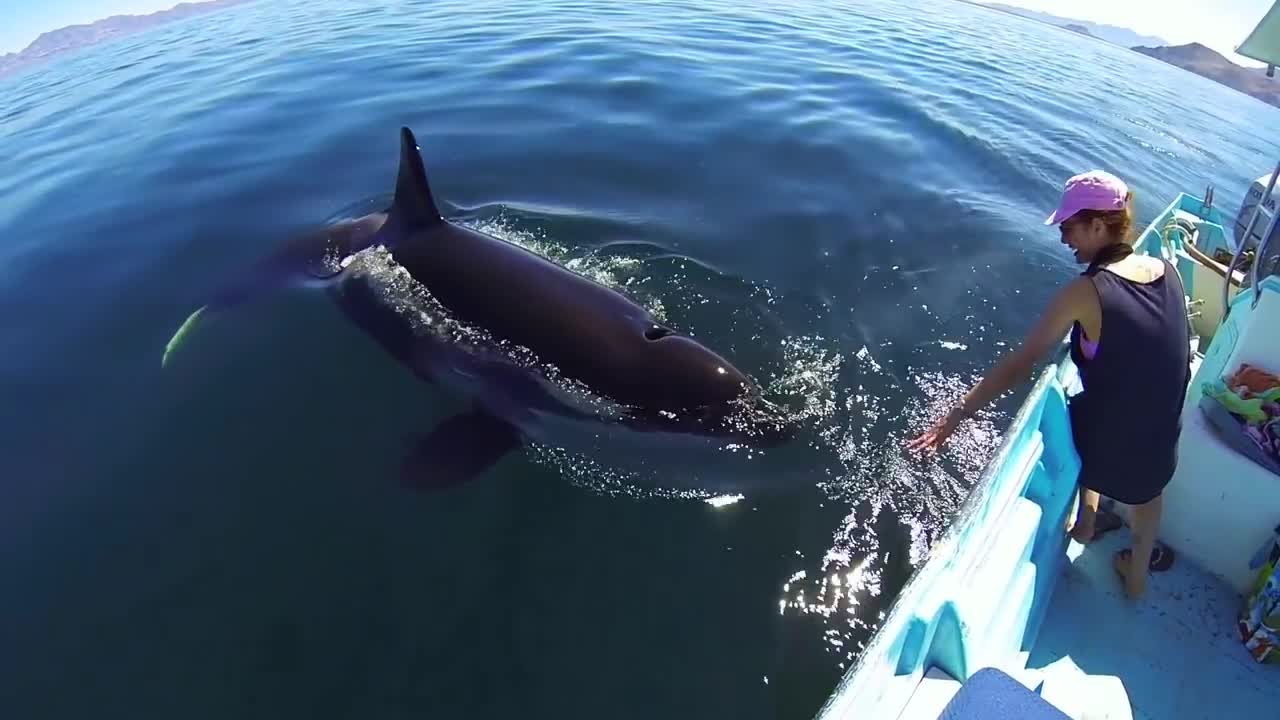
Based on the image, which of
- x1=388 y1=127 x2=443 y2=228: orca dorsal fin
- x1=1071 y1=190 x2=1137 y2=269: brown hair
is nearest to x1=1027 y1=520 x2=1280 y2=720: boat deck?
x1=1071 y1=190 x2=1137 y2=269: brown hair

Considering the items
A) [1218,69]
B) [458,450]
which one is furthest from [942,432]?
[1218,69]

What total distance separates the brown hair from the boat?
3.88ft

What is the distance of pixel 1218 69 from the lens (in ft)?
158

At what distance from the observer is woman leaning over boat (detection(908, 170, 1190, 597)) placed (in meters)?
4.38

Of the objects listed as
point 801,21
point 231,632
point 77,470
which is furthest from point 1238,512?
point 801,21

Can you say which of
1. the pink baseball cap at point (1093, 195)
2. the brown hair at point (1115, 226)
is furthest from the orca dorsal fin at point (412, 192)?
the brown hair at point (1115, 226)

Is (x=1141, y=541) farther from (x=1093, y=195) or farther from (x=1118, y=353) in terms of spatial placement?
(x=1093, y=195)

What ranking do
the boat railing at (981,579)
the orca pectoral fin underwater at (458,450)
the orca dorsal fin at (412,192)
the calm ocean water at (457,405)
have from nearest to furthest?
1. the boat railing at (981,579)
2. the calm ocean water at (457,405)
3. the orca pectoral fin underwater at (458,450)
4. the orca dorsal fin at (412,192)

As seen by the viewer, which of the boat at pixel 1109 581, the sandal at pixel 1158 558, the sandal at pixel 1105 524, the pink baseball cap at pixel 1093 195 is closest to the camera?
the boat at pixel 1109 581

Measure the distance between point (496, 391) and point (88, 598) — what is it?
157 inches

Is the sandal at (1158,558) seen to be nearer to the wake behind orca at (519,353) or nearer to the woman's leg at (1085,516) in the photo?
the woman's leg at (1085,516)

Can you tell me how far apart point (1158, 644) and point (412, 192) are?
28.9ft

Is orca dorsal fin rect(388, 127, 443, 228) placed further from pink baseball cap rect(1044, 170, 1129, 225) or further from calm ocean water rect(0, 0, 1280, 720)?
pink baseball cap rect(1044, 170, 1129, 225)

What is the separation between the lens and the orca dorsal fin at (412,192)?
27.9 ft
